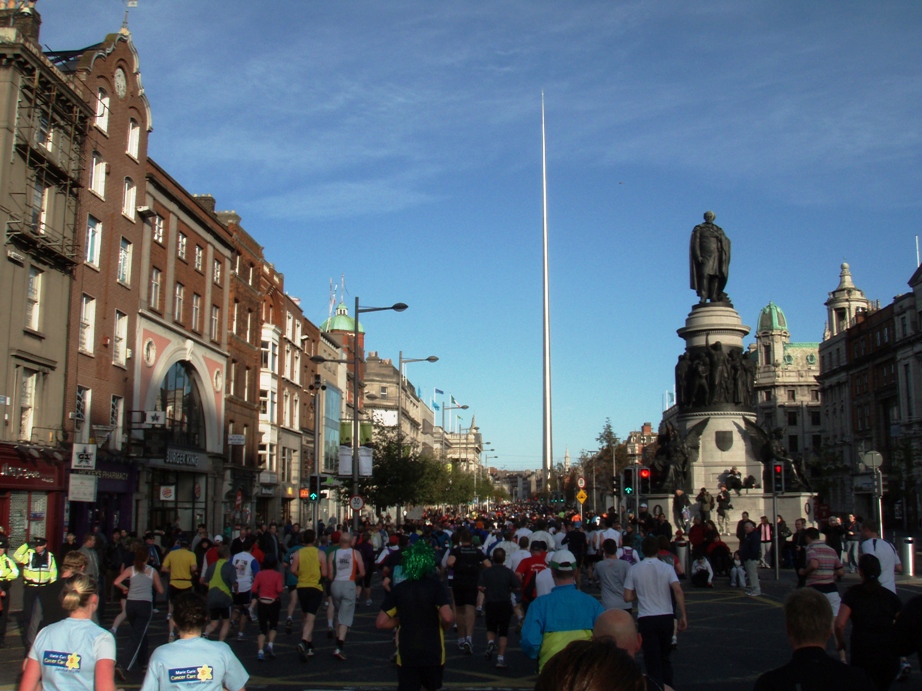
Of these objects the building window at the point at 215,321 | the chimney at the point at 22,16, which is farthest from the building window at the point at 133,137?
the building window at the point at 215,321

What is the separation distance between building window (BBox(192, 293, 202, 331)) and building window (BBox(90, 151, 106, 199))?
985cm

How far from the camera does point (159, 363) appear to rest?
1465 inches

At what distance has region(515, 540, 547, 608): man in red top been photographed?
1430cm

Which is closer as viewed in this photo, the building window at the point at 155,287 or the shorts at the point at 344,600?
the shorts at the point at 344,600

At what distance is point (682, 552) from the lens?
26.5m

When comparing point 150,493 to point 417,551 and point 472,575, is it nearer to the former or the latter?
point 472,575

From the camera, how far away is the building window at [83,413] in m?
30.2

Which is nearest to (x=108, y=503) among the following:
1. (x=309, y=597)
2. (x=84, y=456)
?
(x=84, y=456)

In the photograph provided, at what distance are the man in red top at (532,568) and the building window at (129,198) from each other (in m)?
24.7

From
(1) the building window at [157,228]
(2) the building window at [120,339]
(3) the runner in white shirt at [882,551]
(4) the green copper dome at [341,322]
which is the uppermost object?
(4) the green copper dome at [341,322]

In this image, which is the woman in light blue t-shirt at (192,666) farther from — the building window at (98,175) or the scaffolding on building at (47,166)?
the building window at (98,175)

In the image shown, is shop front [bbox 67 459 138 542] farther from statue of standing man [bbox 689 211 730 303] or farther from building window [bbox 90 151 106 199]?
statue of standing man [bbox 689 211 730 303]

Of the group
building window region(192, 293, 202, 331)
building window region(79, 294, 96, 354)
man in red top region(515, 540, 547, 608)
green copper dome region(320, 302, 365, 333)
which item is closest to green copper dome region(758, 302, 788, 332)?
green copper dome region(320, 302, 365, 333)

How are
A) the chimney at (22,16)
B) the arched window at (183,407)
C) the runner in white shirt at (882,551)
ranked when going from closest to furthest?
the runner in white shirt at (882,551) < the chimney at (22,16) < the arched window at (183,407)
